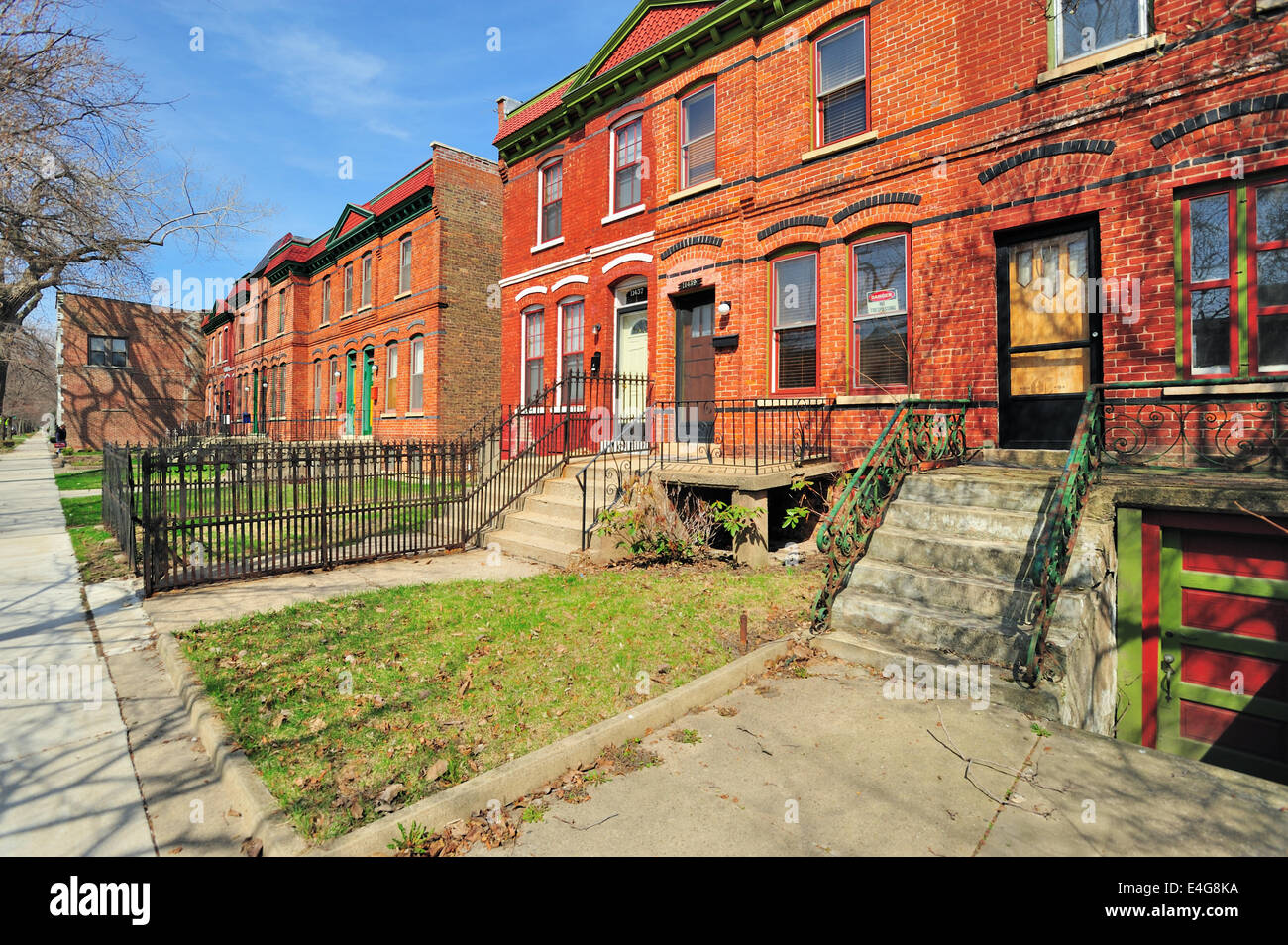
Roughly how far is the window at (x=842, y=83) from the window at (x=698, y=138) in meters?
2.27

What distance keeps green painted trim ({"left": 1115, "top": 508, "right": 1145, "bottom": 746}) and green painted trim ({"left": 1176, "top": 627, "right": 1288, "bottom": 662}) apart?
320mm

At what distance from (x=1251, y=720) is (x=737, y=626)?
164 inches

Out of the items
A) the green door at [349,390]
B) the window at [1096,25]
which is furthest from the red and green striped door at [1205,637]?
the green door at [349,390]

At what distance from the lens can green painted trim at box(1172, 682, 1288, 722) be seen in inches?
196

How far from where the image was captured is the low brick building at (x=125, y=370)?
3997 centimetres

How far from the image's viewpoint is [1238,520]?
5203 mm

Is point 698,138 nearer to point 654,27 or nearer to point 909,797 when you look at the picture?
point 654,27

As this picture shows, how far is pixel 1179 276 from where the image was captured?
7.08 m

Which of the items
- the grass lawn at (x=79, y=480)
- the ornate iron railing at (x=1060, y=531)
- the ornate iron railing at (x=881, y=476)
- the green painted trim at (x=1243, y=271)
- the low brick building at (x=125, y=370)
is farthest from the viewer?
the low brick building at (x=125, y=370)

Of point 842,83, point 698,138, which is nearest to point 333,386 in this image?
point 698,138

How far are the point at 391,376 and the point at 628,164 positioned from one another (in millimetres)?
12336

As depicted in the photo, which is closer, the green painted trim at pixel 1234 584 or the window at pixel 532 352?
the green painted trim at pixel 1234 584


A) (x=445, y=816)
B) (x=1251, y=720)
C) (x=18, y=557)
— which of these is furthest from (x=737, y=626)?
(x=18, y=557)

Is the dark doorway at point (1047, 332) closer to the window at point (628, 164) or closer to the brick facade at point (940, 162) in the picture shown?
the brick facade at point (940, 162)
